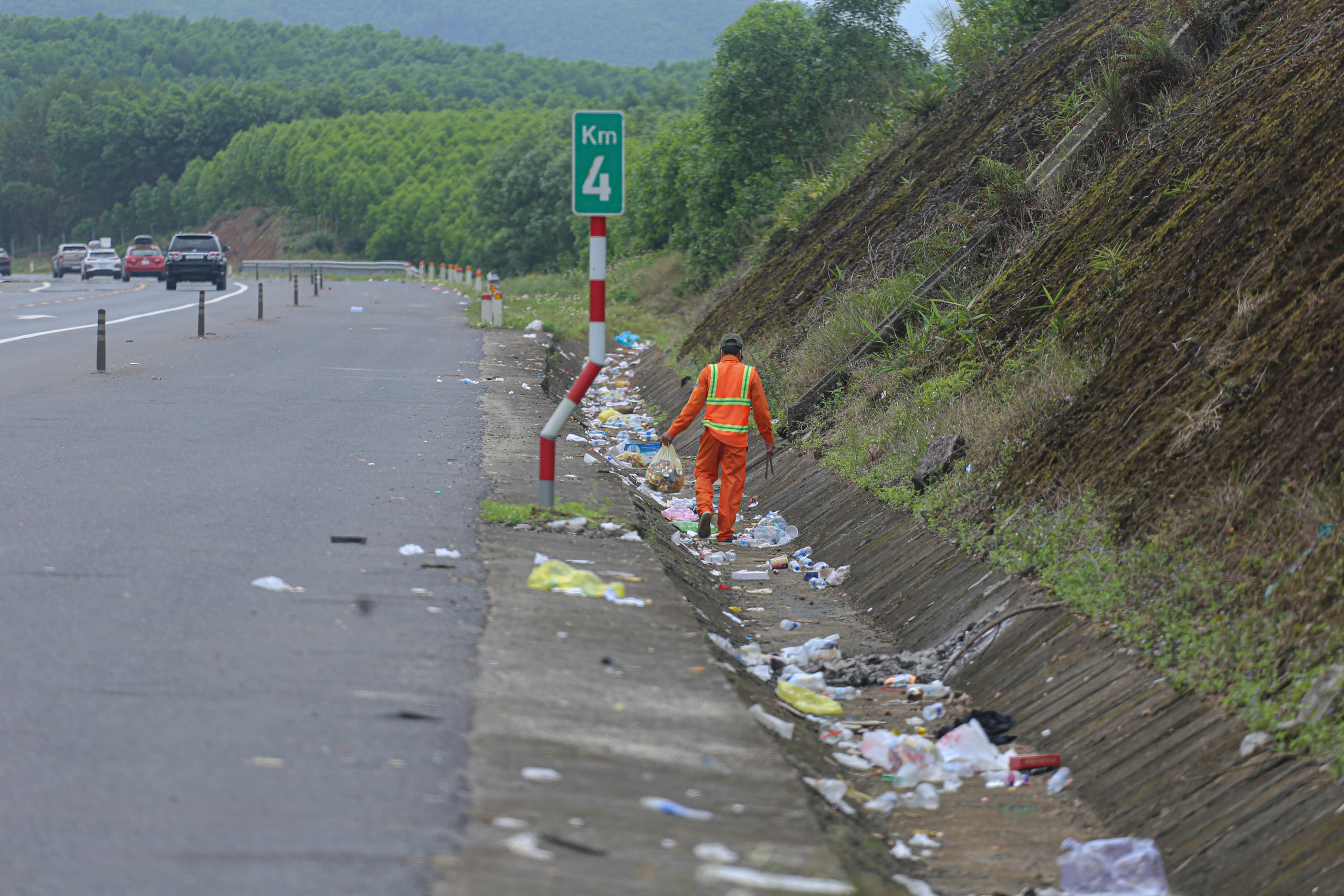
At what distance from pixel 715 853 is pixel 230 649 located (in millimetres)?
2475

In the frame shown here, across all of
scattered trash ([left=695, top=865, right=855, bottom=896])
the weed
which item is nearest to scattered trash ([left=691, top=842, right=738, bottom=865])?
scattered trash ([left=695, top=865, right=855, bottom=896])

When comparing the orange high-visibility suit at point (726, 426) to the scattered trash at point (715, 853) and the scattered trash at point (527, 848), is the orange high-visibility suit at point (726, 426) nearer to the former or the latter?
the scattered trash at point (715, 853)

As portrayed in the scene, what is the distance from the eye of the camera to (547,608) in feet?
20.9

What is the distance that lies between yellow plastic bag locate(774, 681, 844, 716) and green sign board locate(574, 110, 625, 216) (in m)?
3.44

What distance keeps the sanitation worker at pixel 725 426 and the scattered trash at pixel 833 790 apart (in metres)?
5.42

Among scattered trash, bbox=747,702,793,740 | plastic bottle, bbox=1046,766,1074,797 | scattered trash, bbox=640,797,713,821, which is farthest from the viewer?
scattered trash, bbox=747,702,793,740

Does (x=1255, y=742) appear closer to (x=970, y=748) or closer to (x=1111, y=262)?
(x=970, y=748)

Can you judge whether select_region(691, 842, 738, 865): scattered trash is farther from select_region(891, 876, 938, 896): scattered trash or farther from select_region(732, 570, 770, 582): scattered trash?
select_region(732, 570, 770, 582): scattered trash

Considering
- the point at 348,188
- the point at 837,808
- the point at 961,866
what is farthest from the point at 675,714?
the point at 348,188

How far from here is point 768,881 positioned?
12.4ft

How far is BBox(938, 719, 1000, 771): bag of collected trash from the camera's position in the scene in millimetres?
5988

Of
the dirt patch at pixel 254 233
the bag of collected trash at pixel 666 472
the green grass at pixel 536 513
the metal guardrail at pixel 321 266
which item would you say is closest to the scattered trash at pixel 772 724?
the green grass at pixel 536 513

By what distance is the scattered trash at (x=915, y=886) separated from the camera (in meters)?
4.53

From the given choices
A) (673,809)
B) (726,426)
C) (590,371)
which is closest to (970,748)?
(673,809)
